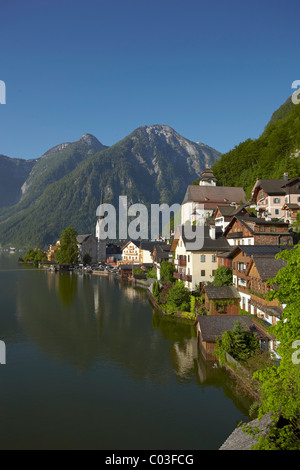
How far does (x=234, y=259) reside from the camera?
136ft

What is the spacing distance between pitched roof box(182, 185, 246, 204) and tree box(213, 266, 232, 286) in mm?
45278

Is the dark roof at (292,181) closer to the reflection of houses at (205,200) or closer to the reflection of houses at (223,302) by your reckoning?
the reflection of houses at (205,200)

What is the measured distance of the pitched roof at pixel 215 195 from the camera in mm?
86500

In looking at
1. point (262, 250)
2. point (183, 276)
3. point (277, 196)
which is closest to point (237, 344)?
point (262, 250)

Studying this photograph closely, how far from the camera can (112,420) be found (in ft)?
66.1

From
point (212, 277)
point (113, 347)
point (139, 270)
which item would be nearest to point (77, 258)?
point (139, 270)

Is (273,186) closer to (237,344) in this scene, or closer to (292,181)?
(292,181)

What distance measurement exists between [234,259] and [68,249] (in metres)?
103

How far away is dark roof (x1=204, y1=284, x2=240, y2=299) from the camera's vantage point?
3791 centimetres

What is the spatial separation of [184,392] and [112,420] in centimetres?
611

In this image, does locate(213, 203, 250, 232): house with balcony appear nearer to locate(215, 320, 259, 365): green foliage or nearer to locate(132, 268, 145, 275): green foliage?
locate(132, 268, 145, 275): green foliage

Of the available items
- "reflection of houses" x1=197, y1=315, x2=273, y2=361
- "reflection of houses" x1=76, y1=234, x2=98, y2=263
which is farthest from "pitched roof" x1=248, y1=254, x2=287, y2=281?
"reflection of houses" x1=76, y1=234, x2=98, y2=263
